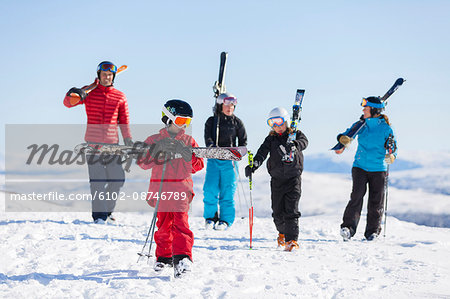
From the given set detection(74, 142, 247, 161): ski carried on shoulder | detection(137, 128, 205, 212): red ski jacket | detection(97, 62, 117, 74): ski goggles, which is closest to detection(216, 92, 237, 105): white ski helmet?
detection(97, 62, 117, 74): ski goggles

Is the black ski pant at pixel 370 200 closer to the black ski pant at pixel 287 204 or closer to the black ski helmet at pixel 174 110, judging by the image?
the black ski pant at pixel 287 204

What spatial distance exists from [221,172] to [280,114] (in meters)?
2.00

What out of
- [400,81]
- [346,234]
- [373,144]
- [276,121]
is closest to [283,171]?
[276,121]

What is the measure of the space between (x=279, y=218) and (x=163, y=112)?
2.38 meters

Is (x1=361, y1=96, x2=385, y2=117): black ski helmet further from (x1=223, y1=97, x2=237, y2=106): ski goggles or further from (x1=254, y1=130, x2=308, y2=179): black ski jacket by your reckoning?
(x1=223, y1=97, x2=237, y2=106): ski goggles

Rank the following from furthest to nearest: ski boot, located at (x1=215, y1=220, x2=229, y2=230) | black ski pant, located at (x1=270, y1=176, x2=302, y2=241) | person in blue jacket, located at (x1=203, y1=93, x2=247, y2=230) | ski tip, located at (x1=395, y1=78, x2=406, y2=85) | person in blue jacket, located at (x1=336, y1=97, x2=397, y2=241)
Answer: person in blue jacket, located at (x1=203, y1=93, x2=247, y2=230) < ski boot, located at (x1=215, y1=220, x2=229, y2=230) < ski tip, located at (x1=395, y1=78, x2=406, y2=85) < person in blue jacket, located at (x1=336, y1=97, x2=397, y2=241) < black ski pant, located at (x1=270, y1=176, x2=302, y2=241)

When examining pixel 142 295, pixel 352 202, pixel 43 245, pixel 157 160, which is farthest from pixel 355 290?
pixel 43 245

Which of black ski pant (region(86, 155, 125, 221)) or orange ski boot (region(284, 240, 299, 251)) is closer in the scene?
orange ski boot (region(284, 240, 299, 251))

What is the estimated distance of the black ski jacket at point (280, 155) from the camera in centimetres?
553

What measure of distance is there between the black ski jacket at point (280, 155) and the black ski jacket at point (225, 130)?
4.83 feet

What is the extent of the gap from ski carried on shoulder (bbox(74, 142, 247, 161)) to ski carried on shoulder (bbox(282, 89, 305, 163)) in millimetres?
978

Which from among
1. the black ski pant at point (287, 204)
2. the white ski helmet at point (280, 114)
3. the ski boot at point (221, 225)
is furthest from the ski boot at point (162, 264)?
the ski boot at point (221, 225)

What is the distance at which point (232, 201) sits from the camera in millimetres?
7176

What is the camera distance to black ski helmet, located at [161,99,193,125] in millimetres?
4156
